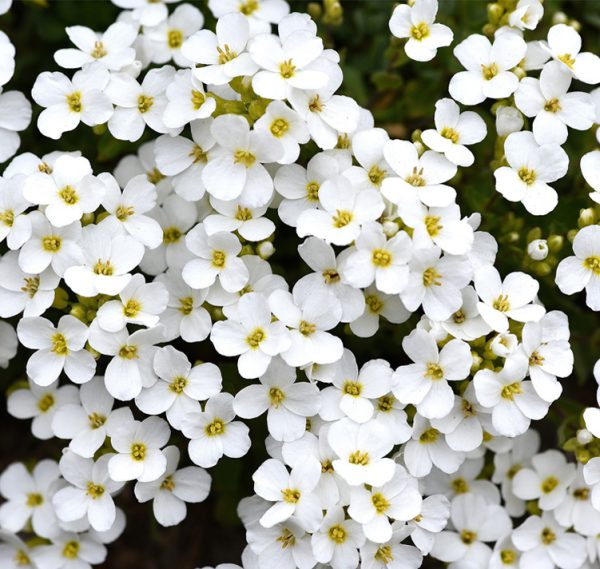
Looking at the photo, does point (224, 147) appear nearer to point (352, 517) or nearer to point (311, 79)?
point (311, 79)

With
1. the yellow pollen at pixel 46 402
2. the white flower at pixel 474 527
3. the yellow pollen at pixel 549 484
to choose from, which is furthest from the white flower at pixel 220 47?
the yellow pollen at pixel 549 484

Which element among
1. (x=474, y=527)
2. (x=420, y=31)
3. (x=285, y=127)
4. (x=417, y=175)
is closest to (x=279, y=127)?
(x=285, y=127)

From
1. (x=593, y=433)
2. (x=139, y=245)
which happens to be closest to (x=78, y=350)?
(x=139, y=245)

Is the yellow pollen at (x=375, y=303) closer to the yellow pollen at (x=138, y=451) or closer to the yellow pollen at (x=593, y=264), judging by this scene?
the yellow pollen at (x=593, y=264)

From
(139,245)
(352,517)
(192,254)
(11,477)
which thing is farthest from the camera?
(11,477)

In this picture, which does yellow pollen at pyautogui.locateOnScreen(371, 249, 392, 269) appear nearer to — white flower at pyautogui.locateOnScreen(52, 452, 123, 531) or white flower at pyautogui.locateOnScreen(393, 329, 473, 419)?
white flower at pyautogui.locateOnScreen(393, 329, 473, 419)
